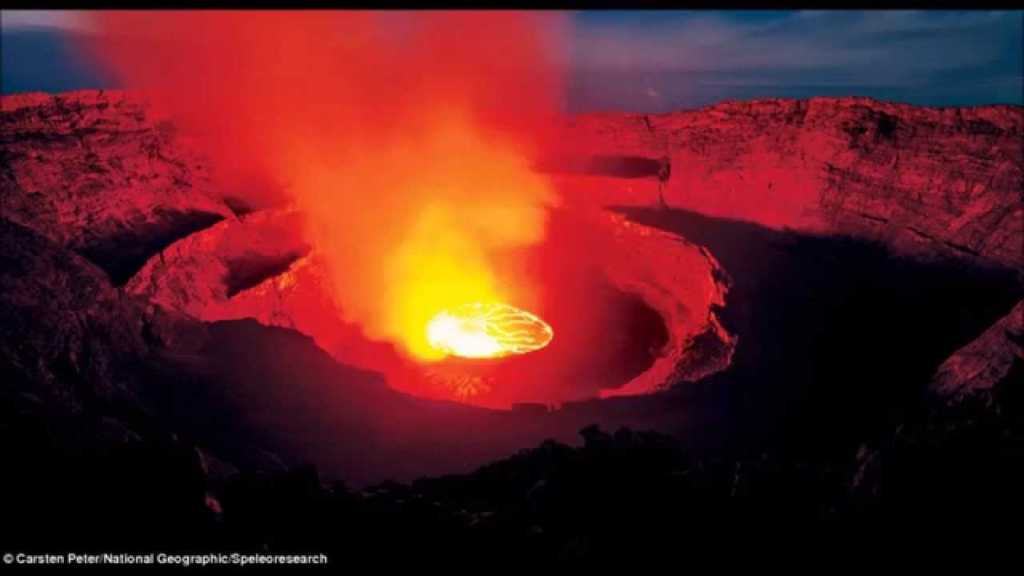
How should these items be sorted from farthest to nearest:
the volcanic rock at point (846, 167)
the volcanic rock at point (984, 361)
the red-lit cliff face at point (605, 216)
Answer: the volcanic rock at point (846, 167), the red-lit cliff face at point (605, 216), the volcanic rock at point (984, 361)

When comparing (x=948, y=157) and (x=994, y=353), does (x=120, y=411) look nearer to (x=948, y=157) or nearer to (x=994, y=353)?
(x=994, y=353)

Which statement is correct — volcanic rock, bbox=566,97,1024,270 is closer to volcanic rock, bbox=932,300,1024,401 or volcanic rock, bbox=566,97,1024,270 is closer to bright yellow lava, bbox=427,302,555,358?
volcanic rock, bbox=932,300,1024,401

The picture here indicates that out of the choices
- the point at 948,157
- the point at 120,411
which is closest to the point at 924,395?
the point at 948,157

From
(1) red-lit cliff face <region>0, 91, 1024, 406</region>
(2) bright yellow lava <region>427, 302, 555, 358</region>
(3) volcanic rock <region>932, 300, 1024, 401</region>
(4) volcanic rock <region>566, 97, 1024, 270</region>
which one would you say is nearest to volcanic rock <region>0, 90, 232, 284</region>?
(1) red-lit cliff face <region>0, 91, 1024, 406</region>

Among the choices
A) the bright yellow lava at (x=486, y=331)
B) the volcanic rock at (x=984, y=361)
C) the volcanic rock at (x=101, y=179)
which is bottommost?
the volcanic rock at (x=984, y=361)

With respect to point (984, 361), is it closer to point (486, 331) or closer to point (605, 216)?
point (486, 331)

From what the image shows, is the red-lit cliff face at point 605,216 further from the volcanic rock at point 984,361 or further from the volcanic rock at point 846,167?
the volcanic rock at point 984,361

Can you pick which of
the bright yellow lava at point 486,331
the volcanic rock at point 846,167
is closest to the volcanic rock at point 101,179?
the bright yellow lava at point 486,331
